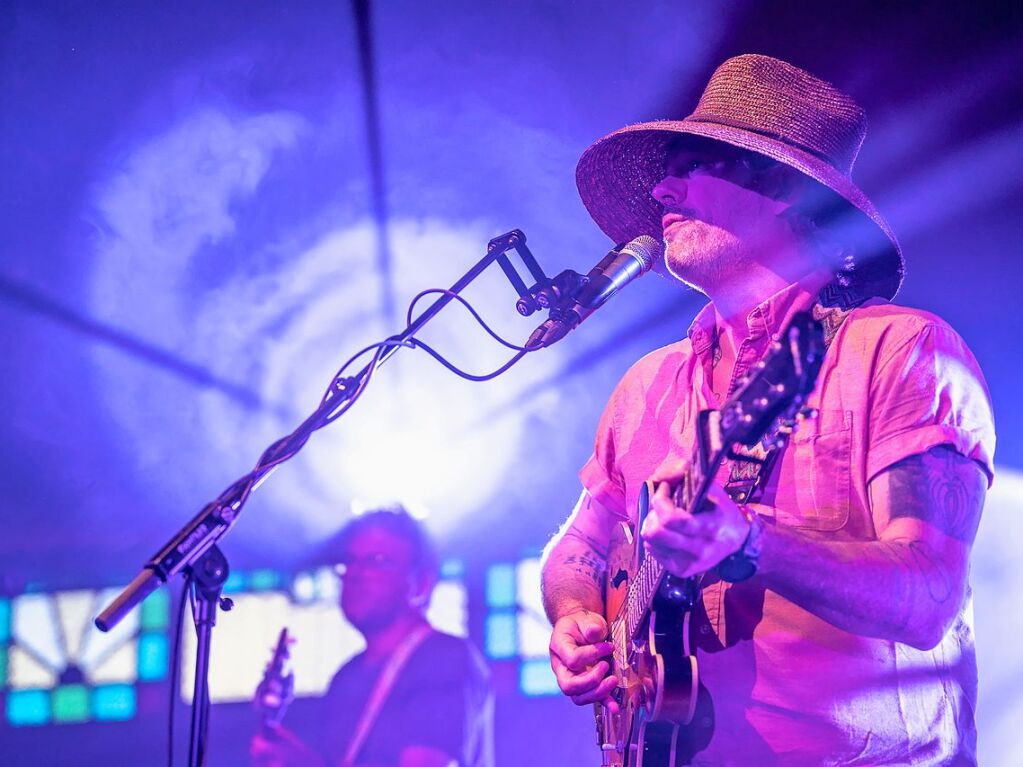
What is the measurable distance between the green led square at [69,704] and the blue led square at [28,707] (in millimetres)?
62

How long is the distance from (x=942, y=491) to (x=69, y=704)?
21.5 ft

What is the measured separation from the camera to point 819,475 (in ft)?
7.47

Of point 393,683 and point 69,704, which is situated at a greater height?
point 393,683

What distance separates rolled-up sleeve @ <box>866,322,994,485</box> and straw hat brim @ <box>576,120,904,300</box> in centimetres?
44

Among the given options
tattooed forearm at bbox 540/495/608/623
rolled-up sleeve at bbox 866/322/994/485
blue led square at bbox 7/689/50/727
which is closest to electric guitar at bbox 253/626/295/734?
blue led square at bbox 7/689/50/727

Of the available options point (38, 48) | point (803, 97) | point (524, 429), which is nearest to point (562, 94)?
point (524, 429)

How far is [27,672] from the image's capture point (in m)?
6.86

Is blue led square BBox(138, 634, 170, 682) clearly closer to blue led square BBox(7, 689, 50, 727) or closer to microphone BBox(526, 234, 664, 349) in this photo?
blue led square BBox(7, 689, 50, 727)

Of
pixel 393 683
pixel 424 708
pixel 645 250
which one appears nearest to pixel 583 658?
pixel 645 250

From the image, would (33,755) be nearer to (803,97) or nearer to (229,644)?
(229,644)

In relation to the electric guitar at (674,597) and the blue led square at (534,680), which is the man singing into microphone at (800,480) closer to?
the electric guitar at (674,597)

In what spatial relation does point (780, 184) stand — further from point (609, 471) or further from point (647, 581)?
point (647, 581)

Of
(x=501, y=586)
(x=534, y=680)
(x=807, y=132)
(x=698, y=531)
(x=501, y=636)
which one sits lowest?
(x=534, y=680)

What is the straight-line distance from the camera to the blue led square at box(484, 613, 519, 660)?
22.7 feet
